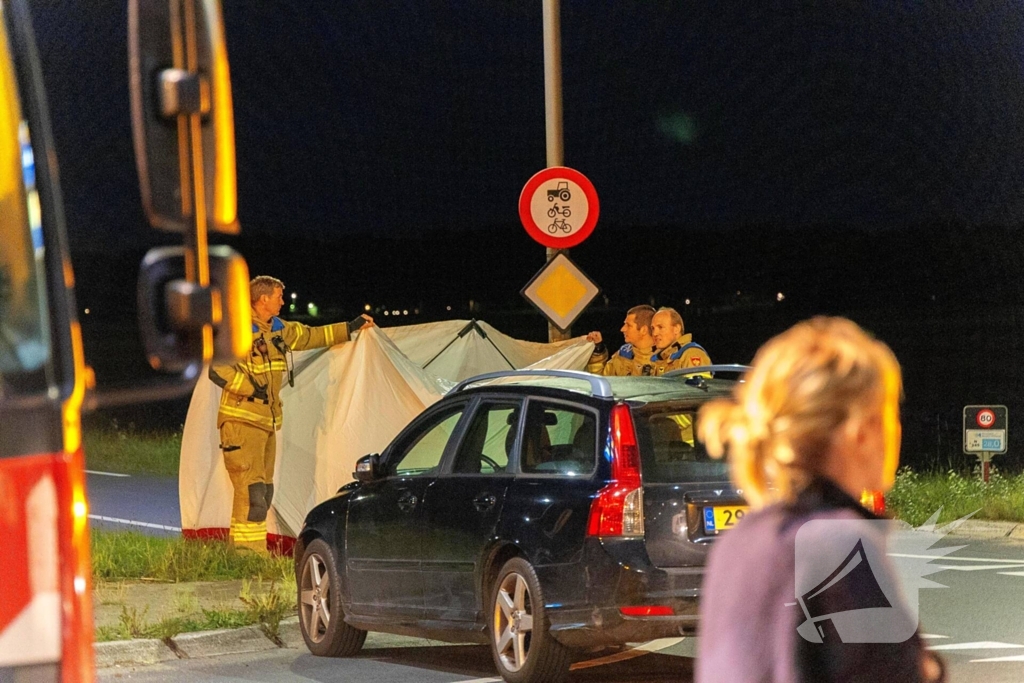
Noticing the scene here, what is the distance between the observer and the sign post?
17188 mm

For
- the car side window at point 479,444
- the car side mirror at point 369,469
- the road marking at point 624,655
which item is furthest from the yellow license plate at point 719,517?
the car side mirror at point 369,469

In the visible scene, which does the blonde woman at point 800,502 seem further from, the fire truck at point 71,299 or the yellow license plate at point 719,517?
the yellow license plate at point 719,517

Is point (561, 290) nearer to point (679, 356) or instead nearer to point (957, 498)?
point (679, 356)

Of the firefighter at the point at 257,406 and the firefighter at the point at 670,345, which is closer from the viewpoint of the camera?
the firefighter at the point at 670,345

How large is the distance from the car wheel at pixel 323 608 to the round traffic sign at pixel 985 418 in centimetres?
885

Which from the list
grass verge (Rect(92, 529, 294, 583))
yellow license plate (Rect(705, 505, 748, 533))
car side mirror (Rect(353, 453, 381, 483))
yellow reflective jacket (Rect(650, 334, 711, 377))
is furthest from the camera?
yellow reflective jacket (Rect(650, 334, 711, 377))

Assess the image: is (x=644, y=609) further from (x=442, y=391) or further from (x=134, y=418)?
(x=134, y=418)

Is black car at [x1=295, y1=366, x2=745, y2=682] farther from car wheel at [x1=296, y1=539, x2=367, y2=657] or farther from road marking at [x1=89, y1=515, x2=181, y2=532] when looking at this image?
road marking at [x1=89, y1=515, x2=181, y2=532]

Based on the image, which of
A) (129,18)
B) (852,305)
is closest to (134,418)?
(129,18)

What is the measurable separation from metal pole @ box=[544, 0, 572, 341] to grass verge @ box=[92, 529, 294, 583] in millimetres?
4055

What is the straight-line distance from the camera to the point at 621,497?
848 cm

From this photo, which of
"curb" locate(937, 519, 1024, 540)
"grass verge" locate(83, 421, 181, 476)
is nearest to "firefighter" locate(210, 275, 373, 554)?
"curb" locate(937, 519, 1024, 540)
